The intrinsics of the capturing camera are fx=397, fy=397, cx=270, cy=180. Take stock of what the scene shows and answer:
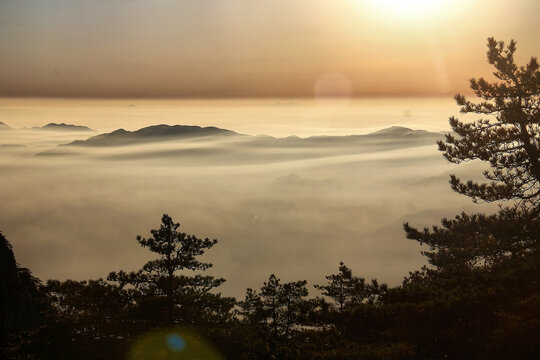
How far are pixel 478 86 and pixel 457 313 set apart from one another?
540 inches

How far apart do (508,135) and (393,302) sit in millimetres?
11517

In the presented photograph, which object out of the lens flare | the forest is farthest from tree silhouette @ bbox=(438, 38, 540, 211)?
the lens flare

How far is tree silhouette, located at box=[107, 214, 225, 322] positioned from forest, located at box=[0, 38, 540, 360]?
0.08 metres

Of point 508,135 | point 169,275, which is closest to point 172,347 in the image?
point 169,275

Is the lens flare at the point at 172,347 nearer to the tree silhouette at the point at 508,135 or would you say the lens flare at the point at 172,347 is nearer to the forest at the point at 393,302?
the forest at the point at 393,302

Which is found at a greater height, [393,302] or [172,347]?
[393,302]

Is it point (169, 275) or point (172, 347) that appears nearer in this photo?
point (172, 347)

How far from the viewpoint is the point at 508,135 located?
22219mm

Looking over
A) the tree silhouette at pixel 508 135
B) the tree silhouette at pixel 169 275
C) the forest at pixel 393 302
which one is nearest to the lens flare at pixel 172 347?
the forest at pixel 393 302

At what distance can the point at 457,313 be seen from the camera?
51.8 feet

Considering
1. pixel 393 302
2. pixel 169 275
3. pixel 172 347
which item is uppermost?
pixel 393 302

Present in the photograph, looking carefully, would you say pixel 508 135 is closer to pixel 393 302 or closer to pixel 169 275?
pixel 393 302

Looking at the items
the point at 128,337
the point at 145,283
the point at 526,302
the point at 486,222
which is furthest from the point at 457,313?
the point at 145,283

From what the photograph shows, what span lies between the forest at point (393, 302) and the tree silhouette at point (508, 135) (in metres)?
0.06
